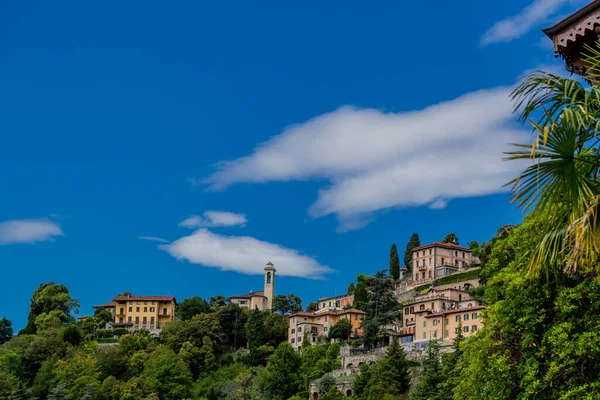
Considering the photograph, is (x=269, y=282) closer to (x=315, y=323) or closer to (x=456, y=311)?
(x=315, y=323)

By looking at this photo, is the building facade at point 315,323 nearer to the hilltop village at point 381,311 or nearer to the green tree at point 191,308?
the hilltop village at point 381,311

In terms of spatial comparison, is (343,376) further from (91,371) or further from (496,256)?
(496,256)

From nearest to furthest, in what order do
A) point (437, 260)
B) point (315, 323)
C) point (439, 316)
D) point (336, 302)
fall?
point (439, 316), point (315, 323), point (437, 260), point (336, 302)

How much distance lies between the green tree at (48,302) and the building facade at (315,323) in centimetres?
3593

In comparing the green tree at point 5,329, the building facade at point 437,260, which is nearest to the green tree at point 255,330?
the building facade at point 437,260

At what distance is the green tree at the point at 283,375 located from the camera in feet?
239

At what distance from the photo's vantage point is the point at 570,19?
11516 millimetres

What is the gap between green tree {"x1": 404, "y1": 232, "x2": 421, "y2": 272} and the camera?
113581 millimetres

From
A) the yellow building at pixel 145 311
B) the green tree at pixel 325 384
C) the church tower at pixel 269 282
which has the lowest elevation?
the green tree at pixel 325 384

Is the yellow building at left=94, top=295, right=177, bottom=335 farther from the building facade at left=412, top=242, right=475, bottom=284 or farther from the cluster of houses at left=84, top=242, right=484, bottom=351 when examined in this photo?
the building facade at left=412, top=242, right=475, bottom=284

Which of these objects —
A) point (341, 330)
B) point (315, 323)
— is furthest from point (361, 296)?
point (341, 330)

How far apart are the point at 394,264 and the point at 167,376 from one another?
46829mm

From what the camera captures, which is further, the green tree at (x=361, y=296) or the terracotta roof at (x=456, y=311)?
the green tree at (x=361, y=296)

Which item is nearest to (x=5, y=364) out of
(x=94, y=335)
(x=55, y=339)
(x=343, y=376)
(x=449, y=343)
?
(x=55, y=339)
